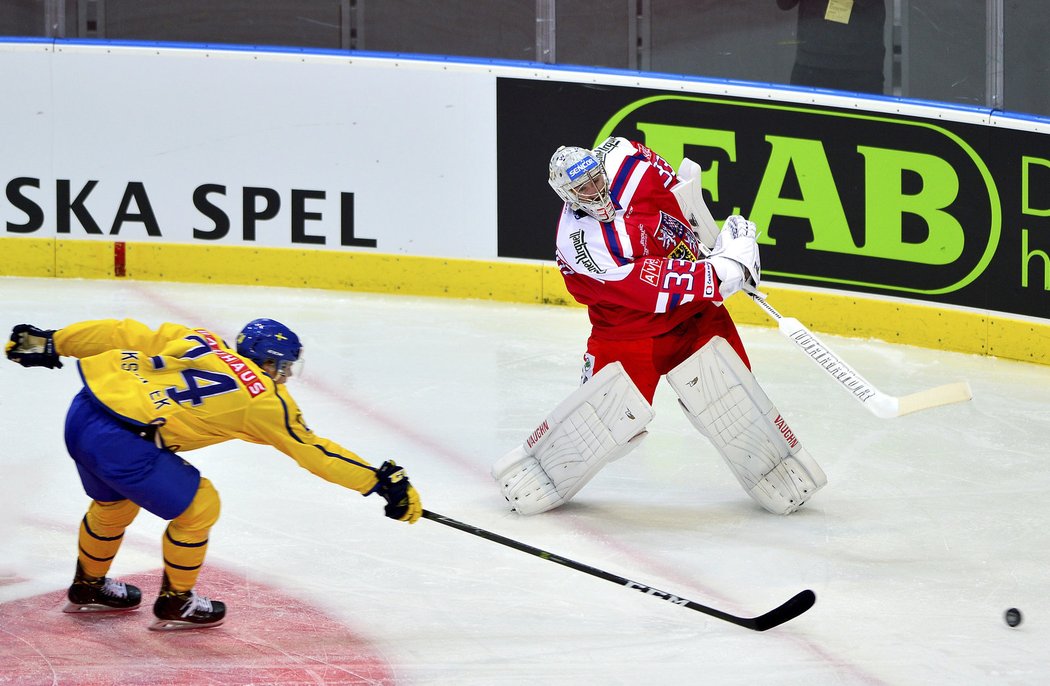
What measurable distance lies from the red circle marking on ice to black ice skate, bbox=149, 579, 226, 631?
0.02m

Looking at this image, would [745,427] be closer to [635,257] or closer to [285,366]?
[635,257]

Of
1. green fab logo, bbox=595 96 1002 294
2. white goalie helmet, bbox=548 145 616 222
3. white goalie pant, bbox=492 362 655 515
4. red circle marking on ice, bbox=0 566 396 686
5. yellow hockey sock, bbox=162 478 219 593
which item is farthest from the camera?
green fab logo, bbox=595 96 1002 294

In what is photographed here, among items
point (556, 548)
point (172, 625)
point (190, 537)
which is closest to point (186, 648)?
point (172, 625)

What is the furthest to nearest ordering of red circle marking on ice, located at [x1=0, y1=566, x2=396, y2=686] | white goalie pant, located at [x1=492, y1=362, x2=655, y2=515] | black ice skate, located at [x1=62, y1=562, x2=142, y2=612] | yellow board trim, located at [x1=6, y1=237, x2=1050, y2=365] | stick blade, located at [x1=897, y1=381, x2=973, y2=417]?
yellow board trim, located at [x1=6, y1=237, x2=1050, y2=365]
white goalie pant, located at [x1=492, y1=362, x2=655, y2=515]
stick blade, located at [x1=897, y1=381, x2=973, y2=417]
black ice skate, located at [x1=62, y1=562, x2=142, y2=612]
red circle marking on ice, located at [x1=0, y1=566, x2=396, y2=686]

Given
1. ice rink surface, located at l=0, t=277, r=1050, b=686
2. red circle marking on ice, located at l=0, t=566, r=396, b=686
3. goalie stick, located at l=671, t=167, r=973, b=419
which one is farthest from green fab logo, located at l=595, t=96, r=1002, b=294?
red circle marking on ice, located at l=0, t=566, r=396, b=686

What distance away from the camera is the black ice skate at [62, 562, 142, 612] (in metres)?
3.86

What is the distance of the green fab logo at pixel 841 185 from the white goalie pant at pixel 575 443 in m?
2.52

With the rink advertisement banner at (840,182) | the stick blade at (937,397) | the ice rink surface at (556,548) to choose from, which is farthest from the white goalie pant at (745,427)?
the rink advertisement banner at (840,182)

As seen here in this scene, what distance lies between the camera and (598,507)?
485 centimetres

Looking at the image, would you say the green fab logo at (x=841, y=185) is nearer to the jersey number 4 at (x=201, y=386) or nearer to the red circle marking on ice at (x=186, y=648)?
the red circle marking on ice at (x=186, y=648)

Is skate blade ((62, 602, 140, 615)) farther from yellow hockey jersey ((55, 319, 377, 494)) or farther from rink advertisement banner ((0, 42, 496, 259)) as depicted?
rink advertisement banner ((0, 42, 496, 259))

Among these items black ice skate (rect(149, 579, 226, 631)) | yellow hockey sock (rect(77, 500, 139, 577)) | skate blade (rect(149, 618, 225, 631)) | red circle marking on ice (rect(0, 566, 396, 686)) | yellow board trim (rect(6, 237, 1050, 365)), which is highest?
yellow board trim (rect(6, 237, 1050, 365))

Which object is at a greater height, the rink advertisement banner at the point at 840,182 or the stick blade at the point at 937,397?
the rink advertisement banner at the point at 840,182

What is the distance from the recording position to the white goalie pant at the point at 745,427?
4.66 m
